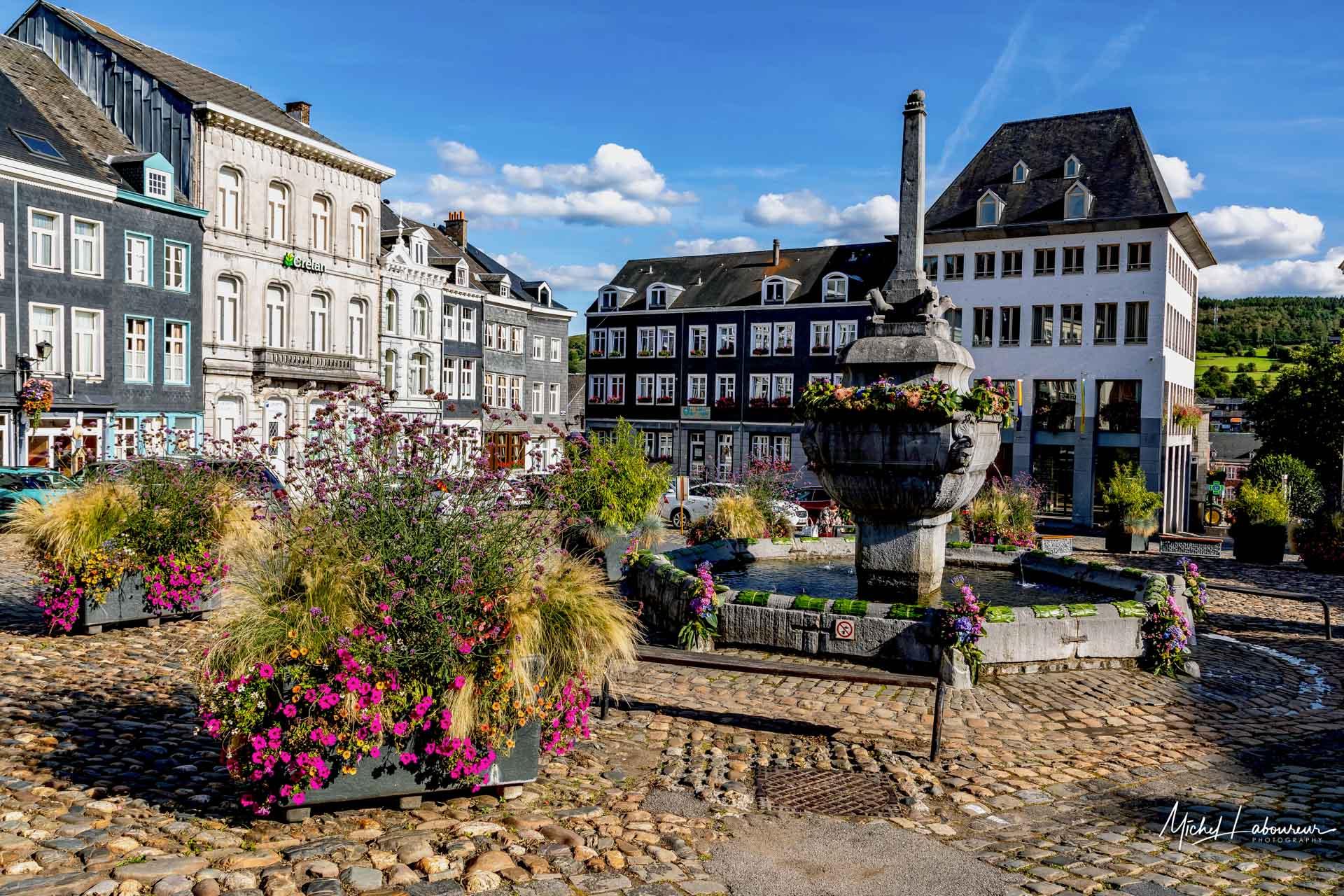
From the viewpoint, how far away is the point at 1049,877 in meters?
5.50

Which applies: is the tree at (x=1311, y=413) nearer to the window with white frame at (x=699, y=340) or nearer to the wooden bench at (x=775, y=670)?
the window with white frame at (x=699, y=340)

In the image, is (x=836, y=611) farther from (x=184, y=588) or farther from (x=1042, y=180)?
(x=1042, y=180)

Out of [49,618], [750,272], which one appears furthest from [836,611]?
[750,272]

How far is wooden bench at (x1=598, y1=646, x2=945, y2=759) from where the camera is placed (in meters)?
8.54

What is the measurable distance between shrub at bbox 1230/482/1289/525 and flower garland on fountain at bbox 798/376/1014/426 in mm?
15090

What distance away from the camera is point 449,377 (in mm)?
45406

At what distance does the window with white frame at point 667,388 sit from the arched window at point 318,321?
1991 centimetres

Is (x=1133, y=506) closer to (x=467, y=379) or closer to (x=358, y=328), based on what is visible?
(x=358, y=328)

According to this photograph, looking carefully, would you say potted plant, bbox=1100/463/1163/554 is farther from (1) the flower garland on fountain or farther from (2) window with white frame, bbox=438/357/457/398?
(2) window with white frame, bbox=438/357/457/398

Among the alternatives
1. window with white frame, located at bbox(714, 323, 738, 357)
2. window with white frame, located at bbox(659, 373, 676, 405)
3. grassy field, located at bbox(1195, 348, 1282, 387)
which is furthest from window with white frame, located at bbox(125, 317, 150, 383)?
grassy field, located at bbox(1195, 348, 1282, 387)

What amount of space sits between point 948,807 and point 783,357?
146 feet

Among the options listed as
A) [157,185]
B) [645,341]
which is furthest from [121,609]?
[645,341]

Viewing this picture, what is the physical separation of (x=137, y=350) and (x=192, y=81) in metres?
10.3

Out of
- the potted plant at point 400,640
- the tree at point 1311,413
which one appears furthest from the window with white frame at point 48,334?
the tree at point 1311,413
